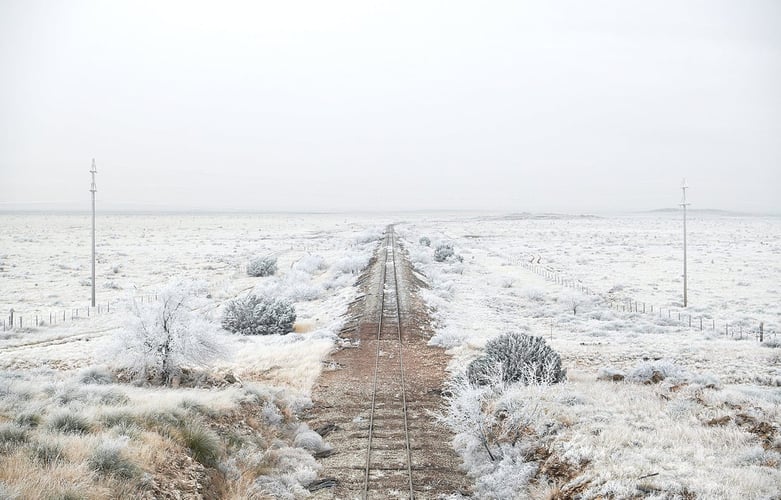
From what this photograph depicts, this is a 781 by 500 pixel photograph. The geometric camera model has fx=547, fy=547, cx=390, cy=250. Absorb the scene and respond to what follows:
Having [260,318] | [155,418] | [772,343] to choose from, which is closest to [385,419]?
[155,418]

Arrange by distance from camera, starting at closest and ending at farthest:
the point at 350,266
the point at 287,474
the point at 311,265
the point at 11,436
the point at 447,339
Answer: the point at 11,436
the point at 287,474
the point at 447,339
the point at 350,266
the point at 311,265

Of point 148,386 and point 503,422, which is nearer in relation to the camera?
point 503,422

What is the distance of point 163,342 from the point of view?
14.3 meters

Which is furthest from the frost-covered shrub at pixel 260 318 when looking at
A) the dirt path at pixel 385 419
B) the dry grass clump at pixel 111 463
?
the dry grass clump at pixel 111 463

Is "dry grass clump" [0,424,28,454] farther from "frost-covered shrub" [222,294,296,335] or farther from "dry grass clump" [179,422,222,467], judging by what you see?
"frost-covered shrub" [222,294,296,335]

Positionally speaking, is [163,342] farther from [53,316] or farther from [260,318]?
[53,316]

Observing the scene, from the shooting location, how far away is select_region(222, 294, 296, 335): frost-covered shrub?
2506 cm

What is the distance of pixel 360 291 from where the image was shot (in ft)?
118

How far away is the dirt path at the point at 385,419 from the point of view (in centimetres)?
1080

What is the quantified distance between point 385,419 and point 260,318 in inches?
492

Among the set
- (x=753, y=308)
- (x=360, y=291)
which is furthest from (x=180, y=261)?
(x=753, y=308)

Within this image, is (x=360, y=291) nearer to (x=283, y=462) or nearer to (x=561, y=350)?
(x=561, y=350)

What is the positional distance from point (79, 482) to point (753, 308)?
34.5 meters

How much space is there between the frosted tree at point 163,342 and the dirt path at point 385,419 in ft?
11.8
